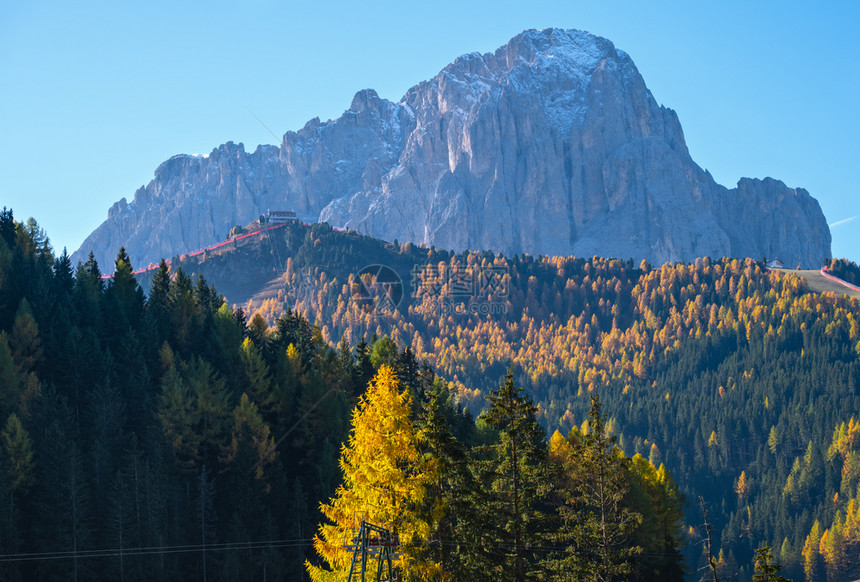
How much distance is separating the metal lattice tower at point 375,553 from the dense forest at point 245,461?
28.9 inches

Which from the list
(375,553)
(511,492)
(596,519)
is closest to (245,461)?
(596,519)

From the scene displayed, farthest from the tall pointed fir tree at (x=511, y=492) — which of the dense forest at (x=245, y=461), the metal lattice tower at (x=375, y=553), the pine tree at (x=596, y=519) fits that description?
the metal lattice tower at (x=375, y=553)

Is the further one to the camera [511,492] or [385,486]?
[511,492]

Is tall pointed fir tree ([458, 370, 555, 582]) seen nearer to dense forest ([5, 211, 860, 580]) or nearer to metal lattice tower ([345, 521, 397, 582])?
dense forest ([5, 211, 860, 580])

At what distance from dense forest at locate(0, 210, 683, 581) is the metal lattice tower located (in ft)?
2.41

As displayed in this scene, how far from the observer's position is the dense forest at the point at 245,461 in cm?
5031

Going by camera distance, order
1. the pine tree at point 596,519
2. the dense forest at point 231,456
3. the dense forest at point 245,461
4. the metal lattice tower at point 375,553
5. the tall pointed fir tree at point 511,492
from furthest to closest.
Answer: the pine tree at point 596,519, the tall pointed fir tree at point 511,492, the dense forest at point 231,456, the dense forest at point 245,461, the metal lattice tower at point 375,553

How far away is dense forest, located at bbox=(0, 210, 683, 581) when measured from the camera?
165ft

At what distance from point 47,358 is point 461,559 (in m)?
72.4

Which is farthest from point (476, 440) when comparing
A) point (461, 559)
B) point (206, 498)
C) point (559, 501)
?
point (461, 559)

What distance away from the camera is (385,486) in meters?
48.2

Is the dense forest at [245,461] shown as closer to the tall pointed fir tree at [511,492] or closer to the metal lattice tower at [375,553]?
the tall pointed fir tree at [511,492]

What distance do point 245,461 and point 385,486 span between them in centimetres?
6040

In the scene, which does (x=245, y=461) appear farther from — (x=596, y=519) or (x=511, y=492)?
(x=511, y=492)
